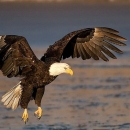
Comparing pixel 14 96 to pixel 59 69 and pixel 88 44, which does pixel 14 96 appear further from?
pixel 88 44

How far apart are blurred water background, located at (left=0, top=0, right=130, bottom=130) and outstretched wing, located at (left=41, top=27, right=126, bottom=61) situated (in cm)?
105

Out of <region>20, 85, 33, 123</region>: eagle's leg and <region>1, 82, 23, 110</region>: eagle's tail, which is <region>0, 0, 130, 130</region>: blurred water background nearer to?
<region>1, 82, 23, 110</region>: eagle's tail

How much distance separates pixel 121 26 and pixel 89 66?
530cm

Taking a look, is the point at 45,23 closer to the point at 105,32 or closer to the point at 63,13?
the point at 63,13

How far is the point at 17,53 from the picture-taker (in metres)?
9.03

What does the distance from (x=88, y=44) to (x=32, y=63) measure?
3.30 ft

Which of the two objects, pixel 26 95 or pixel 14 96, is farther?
pixel 14 96

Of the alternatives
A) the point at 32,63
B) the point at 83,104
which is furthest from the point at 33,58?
the point at 83,104

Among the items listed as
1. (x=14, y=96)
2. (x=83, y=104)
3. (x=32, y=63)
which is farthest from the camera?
(x=83, y=104)

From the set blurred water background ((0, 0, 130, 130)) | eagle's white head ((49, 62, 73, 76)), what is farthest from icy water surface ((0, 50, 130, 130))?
eagle's white head ((49, 62, 73, 76))

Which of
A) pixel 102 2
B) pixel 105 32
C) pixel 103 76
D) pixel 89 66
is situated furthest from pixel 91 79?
pixel 102 2

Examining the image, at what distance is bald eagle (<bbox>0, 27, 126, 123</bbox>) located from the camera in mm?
8938

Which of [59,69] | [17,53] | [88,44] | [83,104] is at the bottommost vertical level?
[83,104]

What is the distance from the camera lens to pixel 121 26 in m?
20.2
